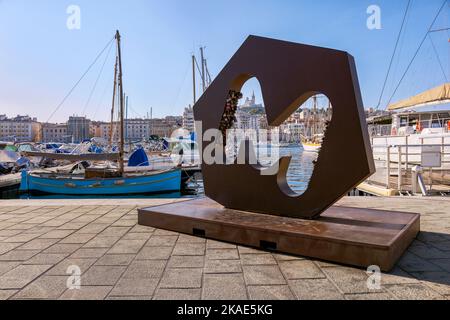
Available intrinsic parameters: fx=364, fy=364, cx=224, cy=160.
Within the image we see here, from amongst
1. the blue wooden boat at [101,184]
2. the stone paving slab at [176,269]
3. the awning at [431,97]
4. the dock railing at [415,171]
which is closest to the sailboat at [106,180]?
the blue wooden boat at [101,184]

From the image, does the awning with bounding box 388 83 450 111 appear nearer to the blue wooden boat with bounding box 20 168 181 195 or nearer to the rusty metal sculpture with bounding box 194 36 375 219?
the blue wooden boat with bounding box 20 168 181 195

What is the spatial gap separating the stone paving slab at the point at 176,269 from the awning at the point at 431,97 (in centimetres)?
1453

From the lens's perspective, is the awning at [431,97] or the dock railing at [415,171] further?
the awning at [431,97]

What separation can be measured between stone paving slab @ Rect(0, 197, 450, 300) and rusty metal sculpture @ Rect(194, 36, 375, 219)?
1083 mm

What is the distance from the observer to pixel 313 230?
4.72 meters

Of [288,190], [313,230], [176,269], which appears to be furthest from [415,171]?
[176,269]

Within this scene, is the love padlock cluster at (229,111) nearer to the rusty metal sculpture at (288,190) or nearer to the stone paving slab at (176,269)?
the rusty metal sculpture at (288,190)

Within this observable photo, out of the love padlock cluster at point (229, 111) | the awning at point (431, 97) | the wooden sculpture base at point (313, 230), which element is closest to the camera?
the wooden sculpture base at point (313, 230)

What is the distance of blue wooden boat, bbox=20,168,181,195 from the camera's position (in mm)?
18812

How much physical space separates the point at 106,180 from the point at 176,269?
50.9 feet

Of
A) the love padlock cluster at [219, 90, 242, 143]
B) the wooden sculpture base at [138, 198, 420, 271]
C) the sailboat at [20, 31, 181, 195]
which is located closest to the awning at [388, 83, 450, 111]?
the sailboat at [20, 31, 181, 195]

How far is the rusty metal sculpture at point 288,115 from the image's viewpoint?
15.9 ft

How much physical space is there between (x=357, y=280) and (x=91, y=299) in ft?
8.59
